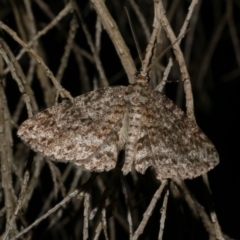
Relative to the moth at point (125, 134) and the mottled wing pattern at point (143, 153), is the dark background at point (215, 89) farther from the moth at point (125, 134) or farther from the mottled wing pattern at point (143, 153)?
the mottled wing pattern at point (143, 153)

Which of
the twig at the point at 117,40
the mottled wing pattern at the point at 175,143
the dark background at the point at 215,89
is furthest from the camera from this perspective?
the dark background at the point at 215,89

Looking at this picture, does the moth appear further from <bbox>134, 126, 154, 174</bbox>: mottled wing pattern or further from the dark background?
the dark background

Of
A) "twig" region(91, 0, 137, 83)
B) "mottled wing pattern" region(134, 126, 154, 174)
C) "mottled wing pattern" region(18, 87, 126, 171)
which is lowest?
"mottled wing pattern" region(134, 126, 154, 174)

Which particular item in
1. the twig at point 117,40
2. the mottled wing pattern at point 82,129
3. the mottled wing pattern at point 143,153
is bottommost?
the mottled wing pattern at point 143,153

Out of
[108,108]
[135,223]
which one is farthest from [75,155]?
[135,223]

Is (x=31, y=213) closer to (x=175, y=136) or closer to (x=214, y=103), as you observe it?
(x=214, y=103)

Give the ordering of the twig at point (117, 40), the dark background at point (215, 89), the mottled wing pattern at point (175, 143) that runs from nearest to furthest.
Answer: the mottled wing pattern at point (175, 143), the twig at point (117, 40), the dark background at point (215, 89)

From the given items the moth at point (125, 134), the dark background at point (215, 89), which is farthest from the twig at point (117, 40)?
the dark background at point (215, 89)

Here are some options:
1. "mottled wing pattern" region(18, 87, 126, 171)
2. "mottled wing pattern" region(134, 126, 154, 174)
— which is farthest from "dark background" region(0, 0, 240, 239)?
"mottled wing pattern" region(134, 126, 154, 174)
